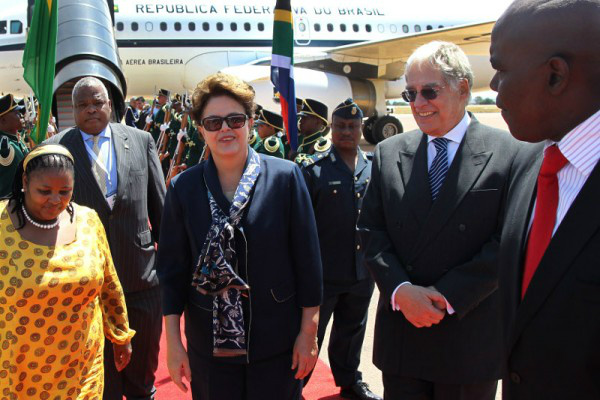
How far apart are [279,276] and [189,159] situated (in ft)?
20.9

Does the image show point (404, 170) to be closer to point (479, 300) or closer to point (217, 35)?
point (479, 300)

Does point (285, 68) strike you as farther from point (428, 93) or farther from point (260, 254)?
point (260, 254)

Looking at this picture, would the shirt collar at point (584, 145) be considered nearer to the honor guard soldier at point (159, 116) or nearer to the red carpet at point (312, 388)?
the red carpet at point (312, 388)

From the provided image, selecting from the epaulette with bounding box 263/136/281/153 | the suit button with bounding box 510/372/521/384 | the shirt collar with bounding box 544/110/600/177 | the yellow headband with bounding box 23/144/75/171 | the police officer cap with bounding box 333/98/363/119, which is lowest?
the suit button with bounding box 510/372/521/384

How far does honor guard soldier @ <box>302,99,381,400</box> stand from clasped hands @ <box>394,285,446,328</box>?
4.83 feet

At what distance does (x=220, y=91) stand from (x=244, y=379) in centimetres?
119

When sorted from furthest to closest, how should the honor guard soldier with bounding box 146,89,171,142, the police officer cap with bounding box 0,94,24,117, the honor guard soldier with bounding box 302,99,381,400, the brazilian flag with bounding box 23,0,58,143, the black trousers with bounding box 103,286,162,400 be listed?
1. the honor guard soldier with bounding box 146,89,171,142
2. the police officer cap with bounding box 0,94,24,117
3. the brazilian flag with bounding box 23,0,58,143
4. the honor guard soldier with bounding box 302,99,381,400
5. the black trousers with bounding box 103,286,162,400

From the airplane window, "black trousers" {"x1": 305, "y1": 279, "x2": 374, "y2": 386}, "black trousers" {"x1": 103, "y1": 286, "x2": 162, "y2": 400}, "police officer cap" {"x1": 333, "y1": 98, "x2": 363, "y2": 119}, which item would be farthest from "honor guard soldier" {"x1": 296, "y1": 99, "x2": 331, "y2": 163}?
the airplane window

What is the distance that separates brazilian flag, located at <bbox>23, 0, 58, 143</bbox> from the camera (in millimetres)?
4434

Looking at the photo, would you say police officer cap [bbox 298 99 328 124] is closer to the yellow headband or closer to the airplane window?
the yellow headband

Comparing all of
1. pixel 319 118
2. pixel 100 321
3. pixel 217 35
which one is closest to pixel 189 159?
pixel 319 118

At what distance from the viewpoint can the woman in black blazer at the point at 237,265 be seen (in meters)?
2.33

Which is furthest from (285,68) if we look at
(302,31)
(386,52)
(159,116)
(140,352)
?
(302,31)

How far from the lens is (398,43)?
15812mm
